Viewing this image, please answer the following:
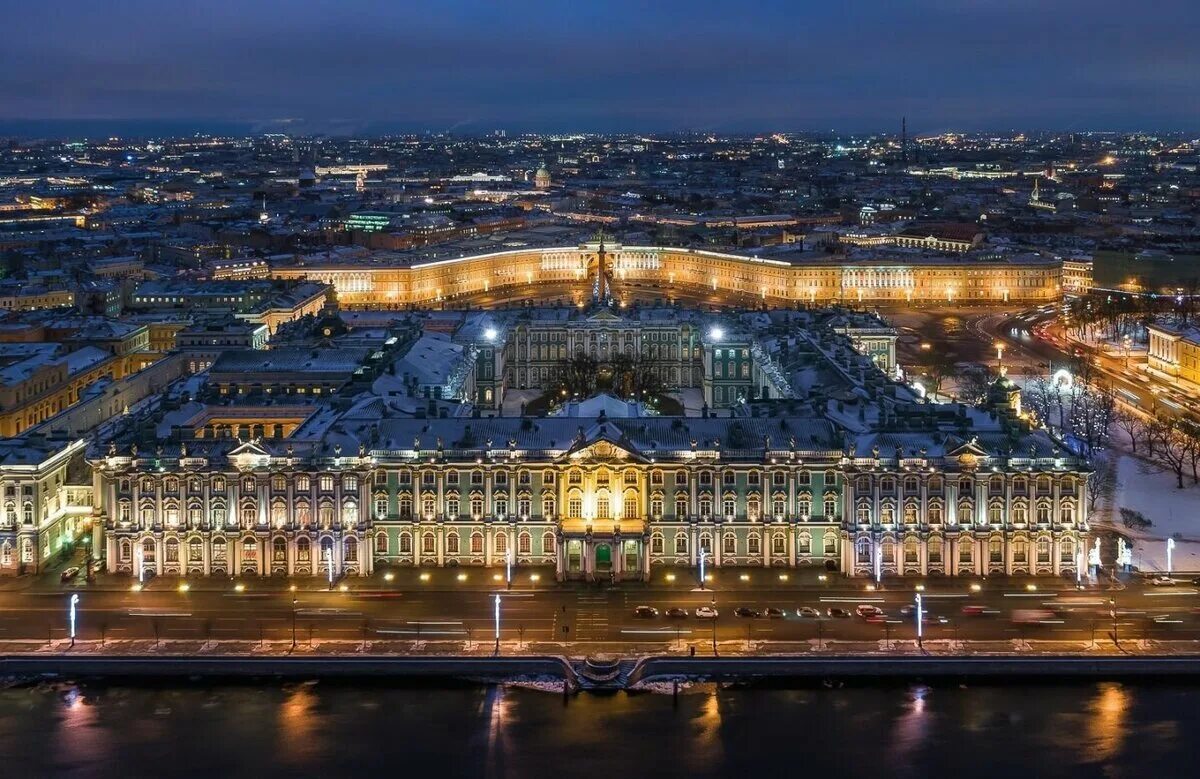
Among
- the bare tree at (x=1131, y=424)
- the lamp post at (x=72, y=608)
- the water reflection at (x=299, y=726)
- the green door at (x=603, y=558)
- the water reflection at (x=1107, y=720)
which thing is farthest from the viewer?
the bare tree at (x=1131, y=424)

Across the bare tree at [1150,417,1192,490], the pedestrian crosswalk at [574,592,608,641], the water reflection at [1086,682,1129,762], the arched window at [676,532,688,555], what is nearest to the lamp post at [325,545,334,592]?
the pedestrian crosswalk at [574,592,608,641]

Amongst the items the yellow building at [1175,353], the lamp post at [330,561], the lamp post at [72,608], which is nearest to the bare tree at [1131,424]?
the yellow building at [1175,353]

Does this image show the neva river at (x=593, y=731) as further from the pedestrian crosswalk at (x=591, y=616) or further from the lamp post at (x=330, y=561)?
the lamp post at (x=330, y=561)

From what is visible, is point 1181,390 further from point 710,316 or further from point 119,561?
point 119,561

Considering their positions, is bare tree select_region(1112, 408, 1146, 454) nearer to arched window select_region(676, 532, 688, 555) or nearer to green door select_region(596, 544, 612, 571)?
arched window select_region(676, 532, 688, 555)

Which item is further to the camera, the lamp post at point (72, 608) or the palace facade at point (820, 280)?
the palace facade at point (820, 280)

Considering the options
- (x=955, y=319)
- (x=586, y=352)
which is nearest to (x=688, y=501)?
(x=586, y=352)

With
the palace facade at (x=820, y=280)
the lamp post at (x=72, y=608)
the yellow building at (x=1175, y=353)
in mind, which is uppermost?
the palace facade at (x=820, y=280)
